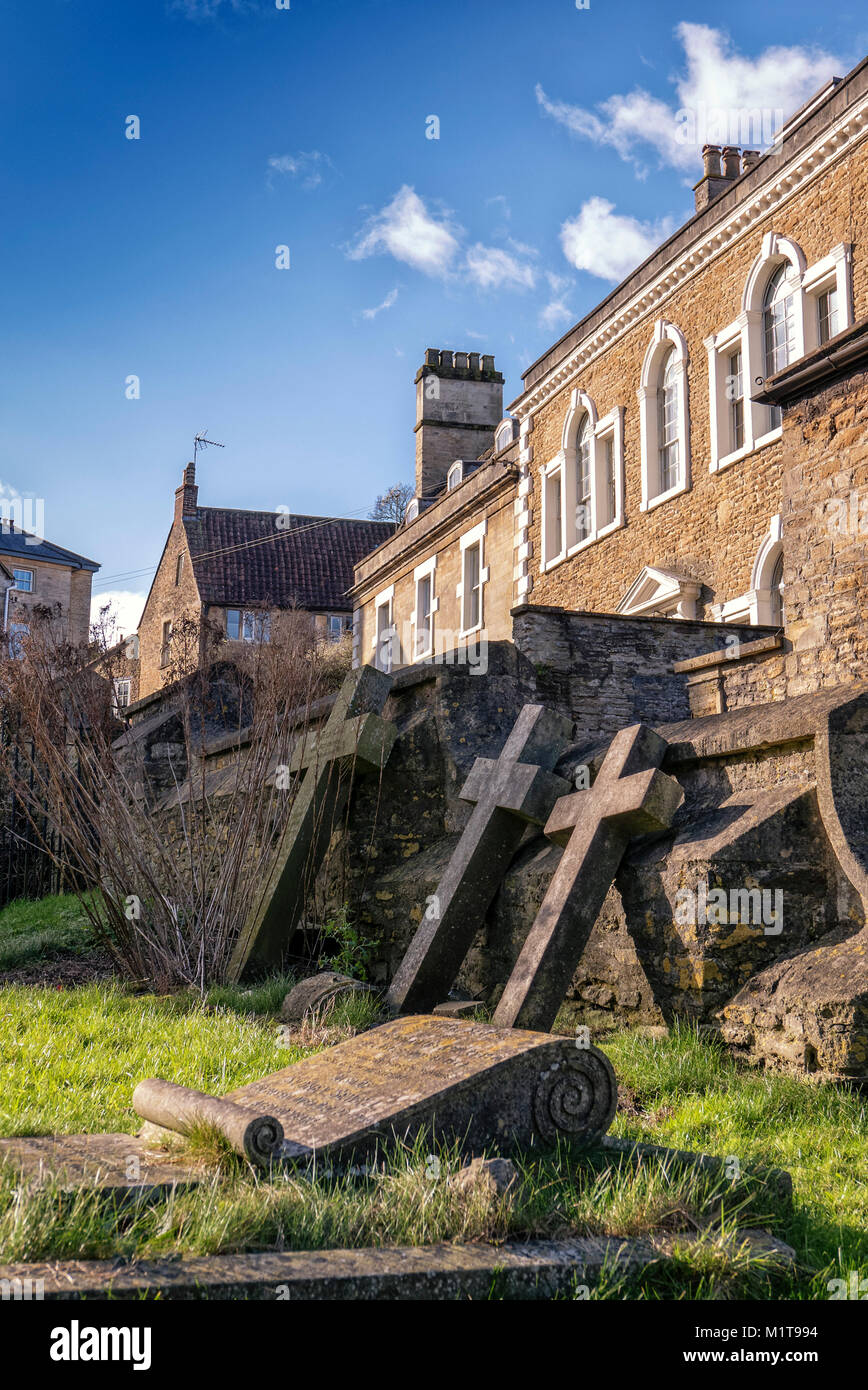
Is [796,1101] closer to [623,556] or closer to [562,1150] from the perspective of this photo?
[562,1150]

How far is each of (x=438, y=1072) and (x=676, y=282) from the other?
53.4 ft

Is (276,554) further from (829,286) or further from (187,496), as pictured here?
(829,286)

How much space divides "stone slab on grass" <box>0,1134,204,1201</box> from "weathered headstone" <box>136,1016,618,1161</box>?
0.53ft

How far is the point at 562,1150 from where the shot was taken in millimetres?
3607

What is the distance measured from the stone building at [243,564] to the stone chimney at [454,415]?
24.9 ft

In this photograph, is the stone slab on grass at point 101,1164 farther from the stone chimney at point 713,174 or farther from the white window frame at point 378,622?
the white window frame at point 378,622

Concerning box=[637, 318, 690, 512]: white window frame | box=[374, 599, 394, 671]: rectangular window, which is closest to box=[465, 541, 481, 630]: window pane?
box=[374, 599, 394, 671]: rectangular window

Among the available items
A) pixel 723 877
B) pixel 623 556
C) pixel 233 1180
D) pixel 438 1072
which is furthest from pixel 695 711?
pixel 623 556

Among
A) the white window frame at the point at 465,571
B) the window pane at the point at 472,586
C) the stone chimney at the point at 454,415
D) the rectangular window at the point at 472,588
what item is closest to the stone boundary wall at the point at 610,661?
the white window frame at the point at 465,571

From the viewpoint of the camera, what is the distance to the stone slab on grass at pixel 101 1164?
3.07m

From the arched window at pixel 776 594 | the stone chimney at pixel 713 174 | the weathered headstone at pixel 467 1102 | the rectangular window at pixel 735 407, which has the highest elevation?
the stone chimney at pixel 713 174

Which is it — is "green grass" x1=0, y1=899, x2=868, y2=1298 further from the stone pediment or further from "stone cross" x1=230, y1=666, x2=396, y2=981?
the stone pediment

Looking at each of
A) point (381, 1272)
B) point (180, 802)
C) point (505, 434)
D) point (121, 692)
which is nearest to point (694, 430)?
point (505, 434)

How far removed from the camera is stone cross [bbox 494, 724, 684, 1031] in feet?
16.7
